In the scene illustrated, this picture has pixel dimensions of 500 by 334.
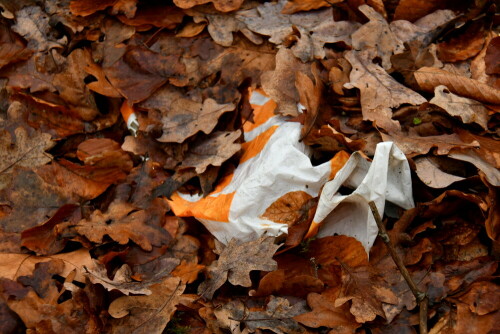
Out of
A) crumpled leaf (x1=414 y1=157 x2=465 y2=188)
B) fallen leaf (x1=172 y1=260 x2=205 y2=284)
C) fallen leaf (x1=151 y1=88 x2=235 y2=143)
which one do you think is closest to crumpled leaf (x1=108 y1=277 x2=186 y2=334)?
fallen leaf (x1=172 y1=260 x2=205 y2=284)

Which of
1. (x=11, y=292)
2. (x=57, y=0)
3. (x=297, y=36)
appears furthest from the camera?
(x=57, y=0)

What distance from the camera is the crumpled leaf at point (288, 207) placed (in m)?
2.12

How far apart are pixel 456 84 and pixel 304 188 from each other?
817 mm

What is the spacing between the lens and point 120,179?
2.43 m

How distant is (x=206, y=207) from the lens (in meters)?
2.25

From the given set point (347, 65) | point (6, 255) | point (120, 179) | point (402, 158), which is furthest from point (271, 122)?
point (6, 255)

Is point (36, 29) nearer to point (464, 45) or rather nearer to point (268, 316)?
point (268, 316)

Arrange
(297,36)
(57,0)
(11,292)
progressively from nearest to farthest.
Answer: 1. (11,292)
2. (297,36)
3. (57,0)

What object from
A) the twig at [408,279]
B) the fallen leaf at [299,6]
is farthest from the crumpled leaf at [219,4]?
the twig at [408,279]

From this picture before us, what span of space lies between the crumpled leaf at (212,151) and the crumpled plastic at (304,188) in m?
0.11

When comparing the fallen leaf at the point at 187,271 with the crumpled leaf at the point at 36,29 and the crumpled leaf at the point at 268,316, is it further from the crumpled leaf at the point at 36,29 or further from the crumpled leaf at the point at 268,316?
the crumpled leaf at the point at 36,29

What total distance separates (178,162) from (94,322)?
82cm

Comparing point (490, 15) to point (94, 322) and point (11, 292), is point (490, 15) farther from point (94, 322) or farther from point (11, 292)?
point (11, 292)

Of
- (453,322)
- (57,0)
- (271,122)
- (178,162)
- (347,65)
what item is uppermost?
(57,0)
